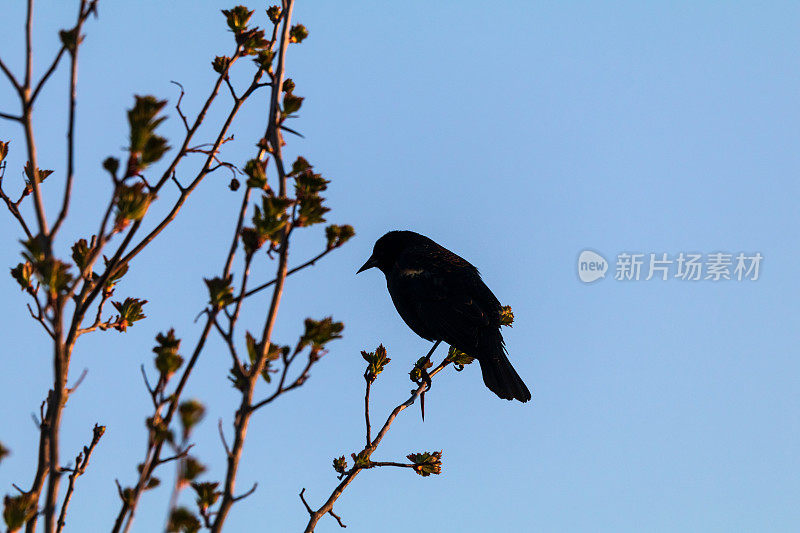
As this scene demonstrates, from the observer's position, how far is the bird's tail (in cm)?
658

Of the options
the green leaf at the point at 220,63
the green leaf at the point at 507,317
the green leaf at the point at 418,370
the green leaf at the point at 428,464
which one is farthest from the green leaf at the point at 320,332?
the green leaf at the point at 507,317

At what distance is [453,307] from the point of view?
6.93m

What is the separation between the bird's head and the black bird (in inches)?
10.1

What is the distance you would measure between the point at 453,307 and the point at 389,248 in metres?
1.82

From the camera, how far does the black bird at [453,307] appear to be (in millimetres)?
6625

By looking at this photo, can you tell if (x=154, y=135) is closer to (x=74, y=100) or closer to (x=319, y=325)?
(x=74, y=100)

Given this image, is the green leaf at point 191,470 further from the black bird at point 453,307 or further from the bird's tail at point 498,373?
the bird's tail at point 498,373

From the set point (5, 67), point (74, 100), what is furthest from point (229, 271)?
point (5, 67)

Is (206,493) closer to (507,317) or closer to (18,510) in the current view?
(18,510)

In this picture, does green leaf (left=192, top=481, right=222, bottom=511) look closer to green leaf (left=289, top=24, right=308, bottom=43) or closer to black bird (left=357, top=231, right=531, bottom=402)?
green leaf (left=289, top=24, right=308, bottom=43)

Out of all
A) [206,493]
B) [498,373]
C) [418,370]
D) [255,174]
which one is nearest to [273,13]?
[255,174]

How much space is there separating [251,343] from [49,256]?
612 mm

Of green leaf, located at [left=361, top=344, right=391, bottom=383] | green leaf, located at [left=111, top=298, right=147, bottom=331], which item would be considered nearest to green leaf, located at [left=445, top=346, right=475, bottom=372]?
green leaf, located at [left=361, top=344, right=391, bottom=383]

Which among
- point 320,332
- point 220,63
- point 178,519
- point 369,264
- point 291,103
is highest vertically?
point 369,264
